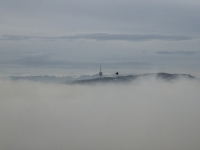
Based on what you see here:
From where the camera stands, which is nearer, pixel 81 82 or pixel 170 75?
pixel 170 75

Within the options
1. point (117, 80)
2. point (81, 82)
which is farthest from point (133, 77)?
point (81, 82)

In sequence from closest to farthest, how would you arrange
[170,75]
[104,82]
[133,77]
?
[170,75] < [133,77] < [104,82]

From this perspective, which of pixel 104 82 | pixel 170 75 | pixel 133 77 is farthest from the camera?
pixel 104 82

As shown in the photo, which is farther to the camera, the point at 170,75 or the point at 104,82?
the point at 104,82

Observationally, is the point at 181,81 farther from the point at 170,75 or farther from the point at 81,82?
the point at 81,82

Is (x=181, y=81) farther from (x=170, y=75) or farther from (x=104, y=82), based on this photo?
Answer: (x=104, y=82)

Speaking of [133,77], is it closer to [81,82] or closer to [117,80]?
[117,80]

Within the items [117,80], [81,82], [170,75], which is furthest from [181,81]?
[81,82]
